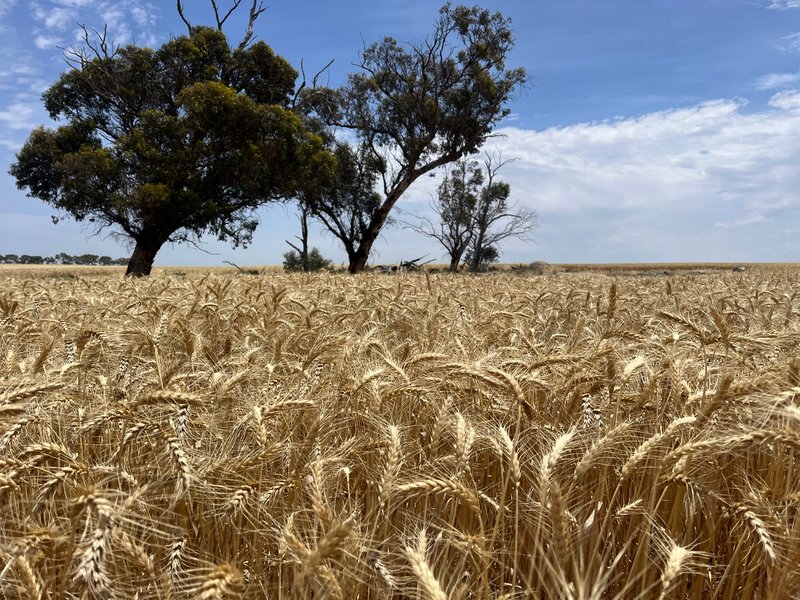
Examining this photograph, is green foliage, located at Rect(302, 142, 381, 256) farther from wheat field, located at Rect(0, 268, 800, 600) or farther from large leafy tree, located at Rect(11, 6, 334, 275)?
wheat field, located at Rect(0, 268, 800, 600)

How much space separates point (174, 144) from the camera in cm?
2028

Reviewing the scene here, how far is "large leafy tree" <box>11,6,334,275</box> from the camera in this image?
782 inches

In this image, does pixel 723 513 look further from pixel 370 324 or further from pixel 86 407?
pixel 370 324

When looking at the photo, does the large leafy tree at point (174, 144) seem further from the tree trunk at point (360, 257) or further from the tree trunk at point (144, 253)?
the tree trunk at point (360, 257)

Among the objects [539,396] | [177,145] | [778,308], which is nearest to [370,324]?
[539,396]

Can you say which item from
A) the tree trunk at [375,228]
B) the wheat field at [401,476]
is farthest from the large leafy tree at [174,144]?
the wheat field at [401,476]

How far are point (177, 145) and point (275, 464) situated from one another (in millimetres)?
21145

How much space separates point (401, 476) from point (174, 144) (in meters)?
21.5

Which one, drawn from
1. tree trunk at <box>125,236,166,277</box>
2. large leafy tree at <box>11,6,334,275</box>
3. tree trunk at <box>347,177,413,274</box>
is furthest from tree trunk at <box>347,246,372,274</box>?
tree trunk at <box>125,236,166,277</box>

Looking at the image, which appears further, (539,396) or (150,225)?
(150,225)

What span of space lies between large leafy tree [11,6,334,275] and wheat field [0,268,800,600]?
18779 millimetres

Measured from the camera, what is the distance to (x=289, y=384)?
2.43m

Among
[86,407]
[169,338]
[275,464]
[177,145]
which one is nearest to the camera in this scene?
[275,464]

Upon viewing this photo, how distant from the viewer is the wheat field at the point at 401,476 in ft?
4.10
